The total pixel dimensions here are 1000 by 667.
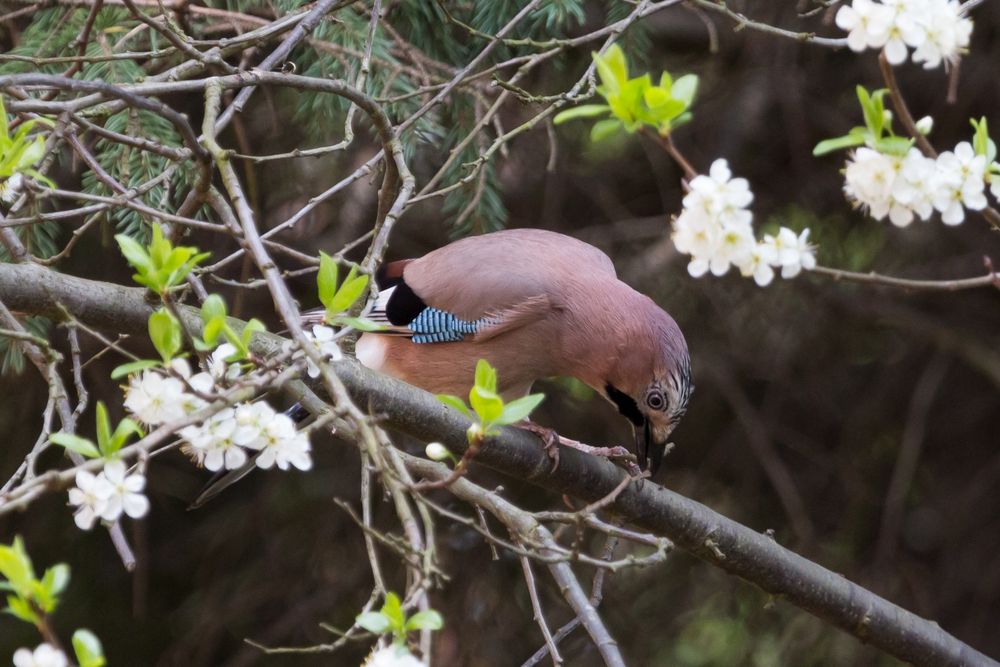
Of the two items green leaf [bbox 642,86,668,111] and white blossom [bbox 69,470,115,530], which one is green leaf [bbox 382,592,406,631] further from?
green leaf [bbox 642,86,668,111]

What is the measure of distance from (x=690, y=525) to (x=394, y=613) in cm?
136

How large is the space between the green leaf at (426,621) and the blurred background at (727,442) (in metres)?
2.12

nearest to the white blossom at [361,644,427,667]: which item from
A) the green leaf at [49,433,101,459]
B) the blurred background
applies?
the green leaf at [49,433,101,459]

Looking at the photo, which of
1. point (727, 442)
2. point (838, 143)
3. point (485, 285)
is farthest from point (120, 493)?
point (727, 442)

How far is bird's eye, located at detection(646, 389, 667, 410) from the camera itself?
2738 millimetres

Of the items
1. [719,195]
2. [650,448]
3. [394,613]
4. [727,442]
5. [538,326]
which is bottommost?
[727,442]

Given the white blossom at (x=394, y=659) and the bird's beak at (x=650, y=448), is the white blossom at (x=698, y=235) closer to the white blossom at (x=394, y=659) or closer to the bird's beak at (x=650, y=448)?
the white blossom at (x=394, y=659)

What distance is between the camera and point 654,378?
2744mm

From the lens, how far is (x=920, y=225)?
3.43 metres

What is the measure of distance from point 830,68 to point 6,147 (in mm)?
2462

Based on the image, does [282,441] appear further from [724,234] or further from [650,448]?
[650,448]

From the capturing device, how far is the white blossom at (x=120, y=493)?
116 centimetres

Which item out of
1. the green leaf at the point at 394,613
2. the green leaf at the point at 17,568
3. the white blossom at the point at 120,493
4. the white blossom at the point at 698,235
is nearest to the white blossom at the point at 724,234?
the white blossom at the point at 698,235

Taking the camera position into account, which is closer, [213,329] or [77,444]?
[77,444]
